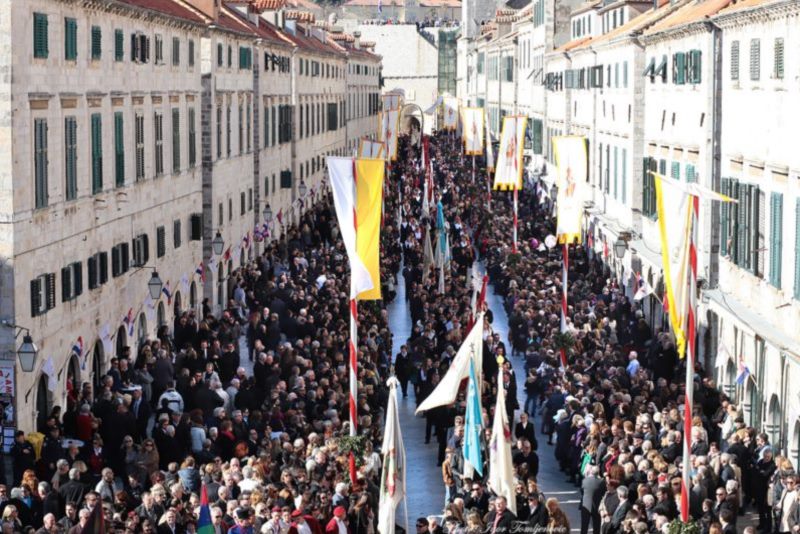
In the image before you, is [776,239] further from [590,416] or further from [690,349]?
[690,349]

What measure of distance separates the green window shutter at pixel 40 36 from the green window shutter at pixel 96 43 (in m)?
3.72

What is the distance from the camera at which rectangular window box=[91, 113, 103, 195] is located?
36094mm

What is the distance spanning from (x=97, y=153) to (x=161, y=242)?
24.4 feet

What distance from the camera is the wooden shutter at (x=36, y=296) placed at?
31062 millimetres

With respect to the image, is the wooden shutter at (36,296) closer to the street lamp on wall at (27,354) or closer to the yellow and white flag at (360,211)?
the street lamp on wall at (27,354)

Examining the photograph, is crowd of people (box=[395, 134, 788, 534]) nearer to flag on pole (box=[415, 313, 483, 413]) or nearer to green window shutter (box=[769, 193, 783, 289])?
flag on pole (box=[415, 313, 483, 413])

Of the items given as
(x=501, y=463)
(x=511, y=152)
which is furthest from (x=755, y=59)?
(x=511, y=152)

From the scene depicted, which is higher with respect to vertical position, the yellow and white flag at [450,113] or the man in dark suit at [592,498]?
the yellow and white flag at [450,113]

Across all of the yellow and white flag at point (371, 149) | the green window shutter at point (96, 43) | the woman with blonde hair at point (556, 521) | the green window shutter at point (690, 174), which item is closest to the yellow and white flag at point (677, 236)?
the woman with blonde hair at point (556, 521)

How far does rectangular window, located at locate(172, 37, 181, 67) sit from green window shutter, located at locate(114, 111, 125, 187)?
23.4 ft

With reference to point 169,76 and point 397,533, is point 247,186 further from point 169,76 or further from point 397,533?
point 397,533

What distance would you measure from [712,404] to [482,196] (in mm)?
44617

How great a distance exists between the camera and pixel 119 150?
38.7m

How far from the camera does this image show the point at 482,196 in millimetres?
75500
